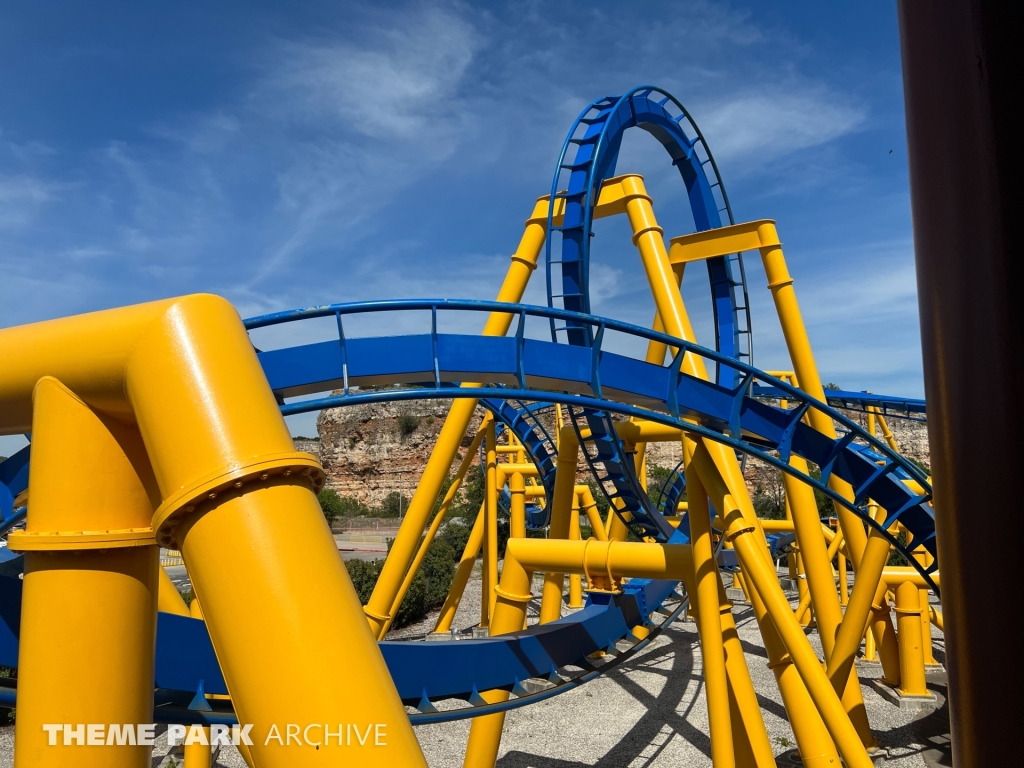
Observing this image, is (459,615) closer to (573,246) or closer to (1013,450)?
(573,246)

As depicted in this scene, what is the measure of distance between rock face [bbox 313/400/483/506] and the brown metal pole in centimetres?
4438

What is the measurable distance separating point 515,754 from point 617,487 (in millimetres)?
3413

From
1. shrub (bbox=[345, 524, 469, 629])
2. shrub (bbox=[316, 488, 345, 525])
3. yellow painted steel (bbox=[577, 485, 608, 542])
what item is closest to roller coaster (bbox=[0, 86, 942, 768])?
yellow painted steel (bbox=[577, 485, 608, 542])

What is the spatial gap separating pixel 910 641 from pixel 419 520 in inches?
272

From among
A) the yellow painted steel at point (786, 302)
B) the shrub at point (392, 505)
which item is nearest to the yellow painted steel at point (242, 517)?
the yellow painted steel at point (786, 302)

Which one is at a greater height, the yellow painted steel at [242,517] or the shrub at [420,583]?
the yellow painted steel at [242,517]

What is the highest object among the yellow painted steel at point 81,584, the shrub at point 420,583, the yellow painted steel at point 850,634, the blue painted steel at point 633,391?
the blue painted steel at point 633,391

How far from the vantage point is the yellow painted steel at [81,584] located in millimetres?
1953

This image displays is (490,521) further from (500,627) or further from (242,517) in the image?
(242,517)

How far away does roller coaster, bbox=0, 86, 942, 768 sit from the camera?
1.63 metres

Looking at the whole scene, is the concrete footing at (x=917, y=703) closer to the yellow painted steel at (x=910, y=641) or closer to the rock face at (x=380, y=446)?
the yellow painted steel at (x=910, y=641)

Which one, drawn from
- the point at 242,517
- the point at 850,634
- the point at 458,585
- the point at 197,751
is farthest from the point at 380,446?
the point at 242,517

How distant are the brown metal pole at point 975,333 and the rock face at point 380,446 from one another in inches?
1747

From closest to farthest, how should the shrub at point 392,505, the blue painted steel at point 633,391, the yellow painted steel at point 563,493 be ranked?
the blue painted steel at point 633,391 < the yellow painted steel at point 563,493 < the shrub at point 392,505
